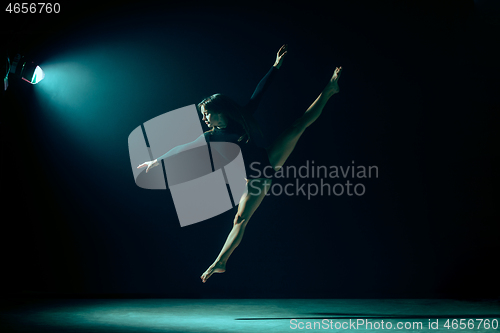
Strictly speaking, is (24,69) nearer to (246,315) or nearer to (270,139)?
(270,139)

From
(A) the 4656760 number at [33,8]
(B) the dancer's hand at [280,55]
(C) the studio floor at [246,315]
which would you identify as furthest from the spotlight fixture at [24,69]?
(B) the dancer's hand at [280,55]

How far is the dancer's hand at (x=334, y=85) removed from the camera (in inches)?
165

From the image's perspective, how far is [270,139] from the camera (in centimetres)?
445

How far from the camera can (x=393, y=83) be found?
4.46 m

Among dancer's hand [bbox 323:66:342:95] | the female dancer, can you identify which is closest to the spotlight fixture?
the female dancer

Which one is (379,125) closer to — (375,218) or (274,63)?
(375,218)

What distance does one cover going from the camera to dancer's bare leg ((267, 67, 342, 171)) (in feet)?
13.5

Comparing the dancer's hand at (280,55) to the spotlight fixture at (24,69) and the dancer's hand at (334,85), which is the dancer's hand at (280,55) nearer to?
the dancer's hand at (334,85)

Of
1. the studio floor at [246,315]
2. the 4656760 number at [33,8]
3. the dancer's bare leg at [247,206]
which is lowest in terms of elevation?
the studio floor at [246,315]

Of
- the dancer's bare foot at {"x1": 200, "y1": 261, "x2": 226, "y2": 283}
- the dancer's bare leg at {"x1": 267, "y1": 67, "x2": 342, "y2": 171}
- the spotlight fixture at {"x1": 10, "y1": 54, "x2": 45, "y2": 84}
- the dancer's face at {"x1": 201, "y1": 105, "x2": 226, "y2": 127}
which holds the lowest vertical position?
the dancer's bare foot at {"x1": 200, "y1": 261, "x2": 226, "y2": 283}

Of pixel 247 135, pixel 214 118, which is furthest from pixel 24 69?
pixel 247 135

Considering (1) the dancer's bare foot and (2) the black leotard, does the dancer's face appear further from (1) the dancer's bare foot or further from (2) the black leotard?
(1) the dancer's bare foot

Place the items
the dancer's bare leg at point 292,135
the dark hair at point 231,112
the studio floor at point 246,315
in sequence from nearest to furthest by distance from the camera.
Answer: the studio floor at point 246,315
the dark hair at point 231,112
the dancer's bare leg at point 292,135

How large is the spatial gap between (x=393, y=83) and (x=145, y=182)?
2.75m
